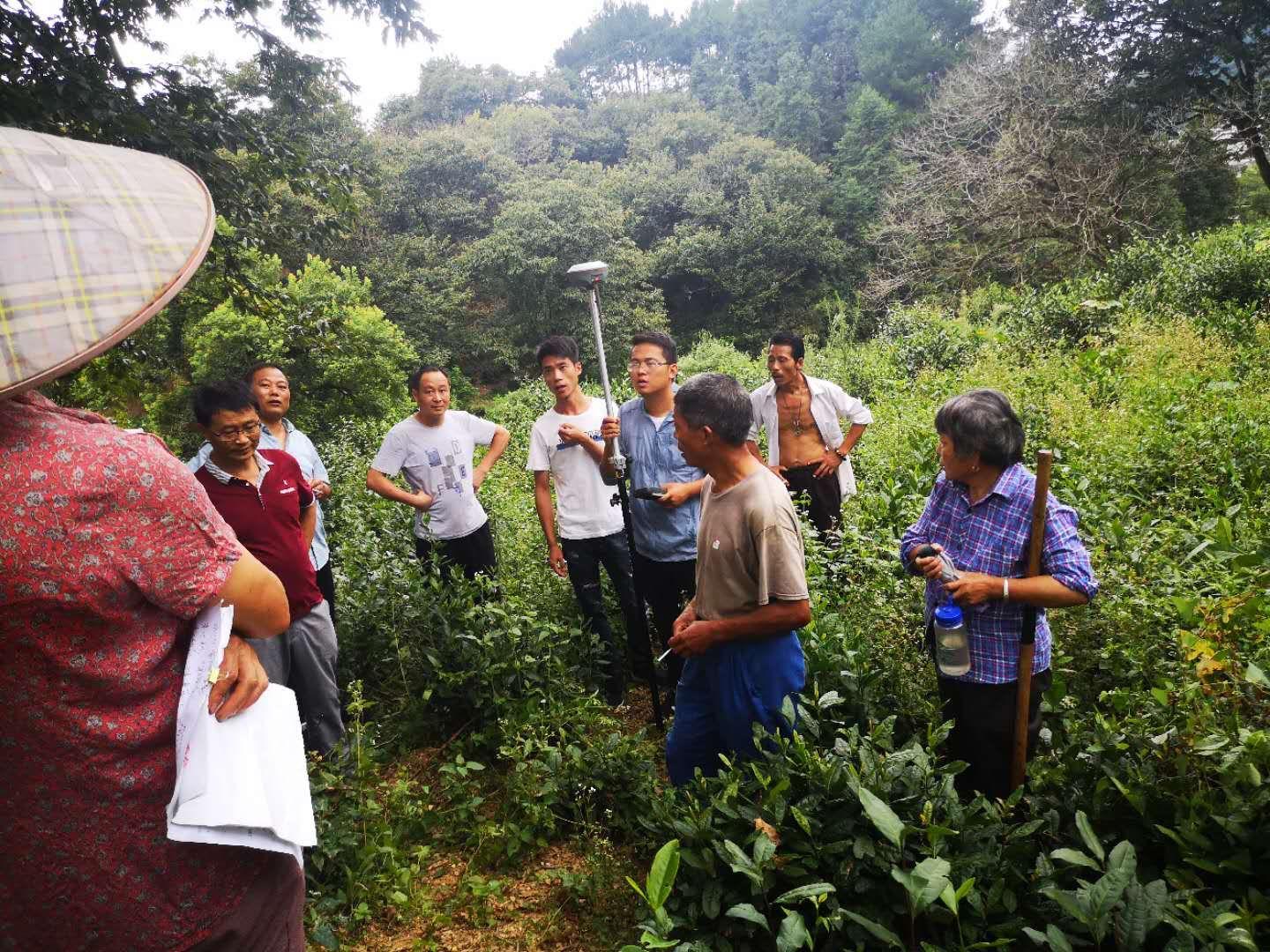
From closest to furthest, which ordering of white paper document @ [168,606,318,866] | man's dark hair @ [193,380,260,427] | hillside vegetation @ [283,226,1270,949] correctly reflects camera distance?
white paper document @ [168,606,318,866]
hillside vegetation @ [283,226,1270,949]
man's dark hair @ [193,380,260,427]

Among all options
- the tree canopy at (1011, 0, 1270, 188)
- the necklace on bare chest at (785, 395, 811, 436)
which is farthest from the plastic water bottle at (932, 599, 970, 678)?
the tree canopy at (1011, 0, 1270, 188)

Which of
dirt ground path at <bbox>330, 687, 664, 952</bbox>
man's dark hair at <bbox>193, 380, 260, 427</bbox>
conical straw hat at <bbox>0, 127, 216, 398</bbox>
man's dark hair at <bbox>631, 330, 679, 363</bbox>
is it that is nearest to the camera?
conical straw hat at <bbox>0, 127, 216, 398</bbox>

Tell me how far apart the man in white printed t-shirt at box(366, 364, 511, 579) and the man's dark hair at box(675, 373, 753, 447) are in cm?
211

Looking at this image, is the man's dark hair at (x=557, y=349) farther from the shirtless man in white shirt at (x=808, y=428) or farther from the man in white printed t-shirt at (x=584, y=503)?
the shirtless man in white shirt at (x=808, y=428)

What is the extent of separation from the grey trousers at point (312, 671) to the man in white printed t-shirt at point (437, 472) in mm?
1094

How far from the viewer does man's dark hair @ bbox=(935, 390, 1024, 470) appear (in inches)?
92.5

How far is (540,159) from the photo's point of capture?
36.0 m

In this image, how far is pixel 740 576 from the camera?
93.7 inches

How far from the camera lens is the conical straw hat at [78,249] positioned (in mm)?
963

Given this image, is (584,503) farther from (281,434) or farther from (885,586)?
(281,434)

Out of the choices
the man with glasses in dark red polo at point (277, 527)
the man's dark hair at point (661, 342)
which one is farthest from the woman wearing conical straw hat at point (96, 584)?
the man's dark hair at point (661, 342)

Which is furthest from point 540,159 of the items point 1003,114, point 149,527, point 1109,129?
point 149,527

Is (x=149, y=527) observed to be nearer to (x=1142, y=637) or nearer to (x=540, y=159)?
(x=1142, y=637)

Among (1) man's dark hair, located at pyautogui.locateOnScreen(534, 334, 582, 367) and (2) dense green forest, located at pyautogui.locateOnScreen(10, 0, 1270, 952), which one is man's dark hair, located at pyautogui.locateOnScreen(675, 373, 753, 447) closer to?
(2) dense green forest, located at pyautogui.locateOnScreen(10, 0, 1270, 952)
